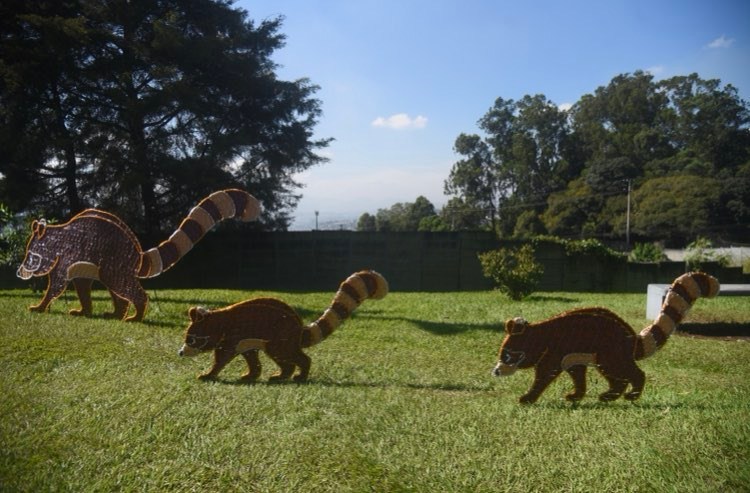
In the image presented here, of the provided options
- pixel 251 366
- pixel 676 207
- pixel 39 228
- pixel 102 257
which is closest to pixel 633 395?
pixel 251 366

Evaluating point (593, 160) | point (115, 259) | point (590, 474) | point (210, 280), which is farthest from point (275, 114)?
point (593, 160)

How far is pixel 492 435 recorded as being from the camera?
3.14m

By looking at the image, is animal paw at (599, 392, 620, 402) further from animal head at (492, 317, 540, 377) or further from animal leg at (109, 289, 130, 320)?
animal leg at (109, 289, 130, 320)

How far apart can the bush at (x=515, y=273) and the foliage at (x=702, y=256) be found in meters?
4.86

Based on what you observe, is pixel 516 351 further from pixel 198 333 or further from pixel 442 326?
pixel 442 326

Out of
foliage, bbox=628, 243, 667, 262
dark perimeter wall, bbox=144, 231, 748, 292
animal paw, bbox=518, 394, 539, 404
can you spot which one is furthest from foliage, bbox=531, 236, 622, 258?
animal paw, bbox=518, 394, 539, 404

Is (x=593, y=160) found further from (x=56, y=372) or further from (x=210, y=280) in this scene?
(x=56, y=372)

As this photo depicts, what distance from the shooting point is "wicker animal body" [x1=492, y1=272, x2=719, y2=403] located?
11.7 feet

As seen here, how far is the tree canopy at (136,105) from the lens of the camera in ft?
38.2

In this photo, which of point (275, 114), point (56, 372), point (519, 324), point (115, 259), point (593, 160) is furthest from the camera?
point (593, 160)

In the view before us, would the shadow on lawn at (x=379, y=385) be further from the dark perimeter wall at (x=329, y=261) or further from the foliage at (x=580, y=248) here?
the foliage at (x=580, y=248)

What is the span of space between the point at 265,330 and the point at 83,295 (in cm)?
374

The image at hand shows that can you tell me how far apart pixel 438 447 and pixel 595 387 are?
2111 mm

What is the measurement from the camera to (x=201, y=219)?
5895 millimetres
